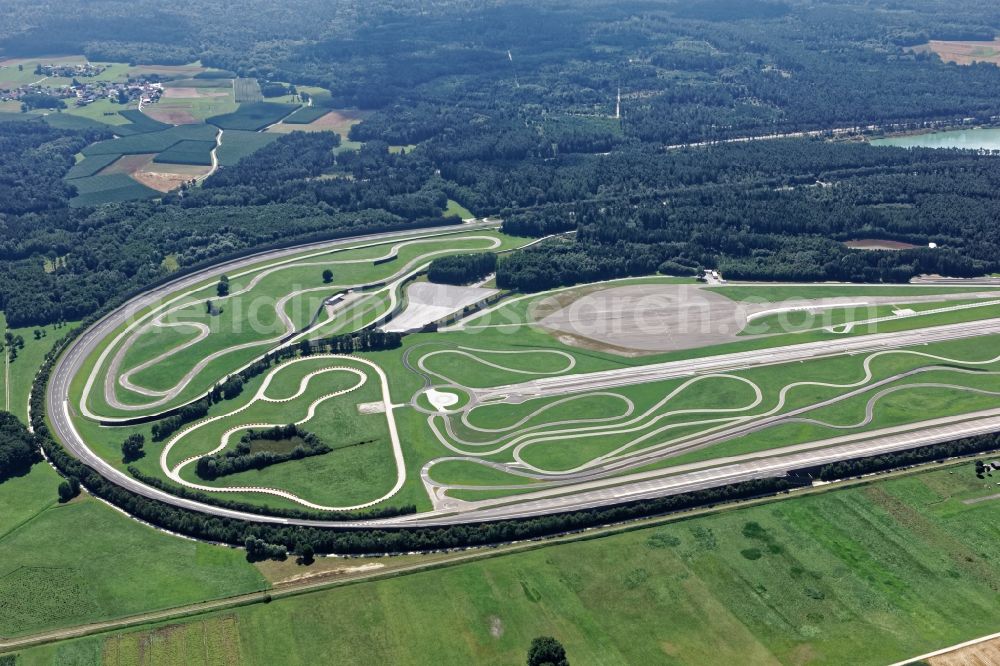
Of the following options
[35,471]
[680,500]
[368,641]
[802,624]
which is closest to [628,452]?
[680,500]

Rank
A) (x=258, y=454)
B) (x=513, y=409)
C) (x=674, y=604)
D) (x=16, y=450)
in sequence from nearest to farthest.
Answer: (x=674, y=604) → (x=258, y=454) → (x=16, y=450) → (x=513, y=409)

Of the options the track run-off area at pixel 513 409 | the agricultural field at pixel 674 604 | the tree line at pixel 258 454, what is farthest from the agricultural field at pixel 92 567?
the tree line at pixel 258 454

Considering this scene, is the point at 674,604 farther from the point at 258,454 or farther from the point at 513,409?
the point at 258,454

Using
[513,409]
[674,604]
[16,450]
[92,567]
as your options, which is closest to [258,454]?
[92,567]

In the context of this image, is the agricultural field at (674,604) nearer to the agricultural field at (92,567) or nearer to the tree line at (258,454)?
the agricultural field at (92,567)

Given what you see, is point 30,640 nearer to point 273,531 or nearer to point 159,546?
point 159,546

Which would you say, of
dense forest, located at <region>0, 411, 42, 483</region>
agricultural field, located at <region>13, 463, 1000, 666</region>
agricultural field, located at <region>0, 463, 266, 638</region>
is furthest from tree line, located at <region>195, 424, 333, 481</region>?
agricultural field, located at <region>13, 463, 1000, 666</region>
